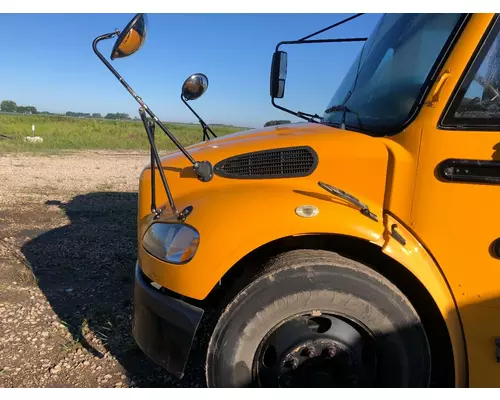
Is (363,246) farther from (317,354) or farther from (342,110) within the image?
(342,110)

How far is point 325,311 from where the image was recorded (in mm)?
2119

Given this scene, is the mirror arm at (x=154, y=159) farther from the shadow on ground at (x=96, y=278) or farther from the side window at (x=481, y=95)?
the side window at (x=481, y=95)

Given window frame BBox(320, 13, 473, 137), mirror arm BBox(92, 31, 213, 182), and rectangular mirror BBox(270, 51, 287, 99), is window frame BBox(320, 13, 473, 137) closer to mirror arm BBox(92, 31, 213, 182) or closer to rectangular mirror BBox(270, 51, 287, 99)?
mirror arm BBox(92, 31, 213, 182)

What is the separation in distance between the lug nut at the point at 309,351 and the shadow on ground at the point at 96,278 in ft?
3.40

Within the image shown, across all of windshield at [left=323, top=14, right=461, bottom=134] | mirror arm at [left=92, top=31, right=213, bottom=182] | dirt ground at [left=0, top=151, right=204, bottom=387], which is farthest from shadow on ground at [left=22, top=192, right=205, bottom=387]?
windshield at [left=323, top=14, right=461, bottom=134]

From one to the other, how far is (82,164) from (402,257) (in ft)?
46.8

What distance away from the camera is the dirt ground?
2.94m

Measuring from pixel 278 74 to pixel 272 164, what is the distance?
1.30m

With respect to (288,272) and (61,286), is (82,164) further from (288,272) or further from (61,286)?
(288,272)

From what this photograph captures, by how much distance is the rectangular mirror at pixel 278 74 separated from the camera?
3.34 m

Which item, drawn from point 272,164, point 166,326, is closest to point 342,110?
point 272,164

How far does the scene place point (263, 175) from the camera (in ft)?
7.70

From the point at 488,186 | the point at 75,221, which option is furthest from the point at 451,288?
the point at 75,221

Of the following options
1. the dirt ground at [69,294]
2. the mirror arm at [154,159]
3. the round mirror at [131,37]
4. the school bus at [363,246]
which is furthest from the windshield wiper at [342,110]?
the dirt ground at [69,294]
